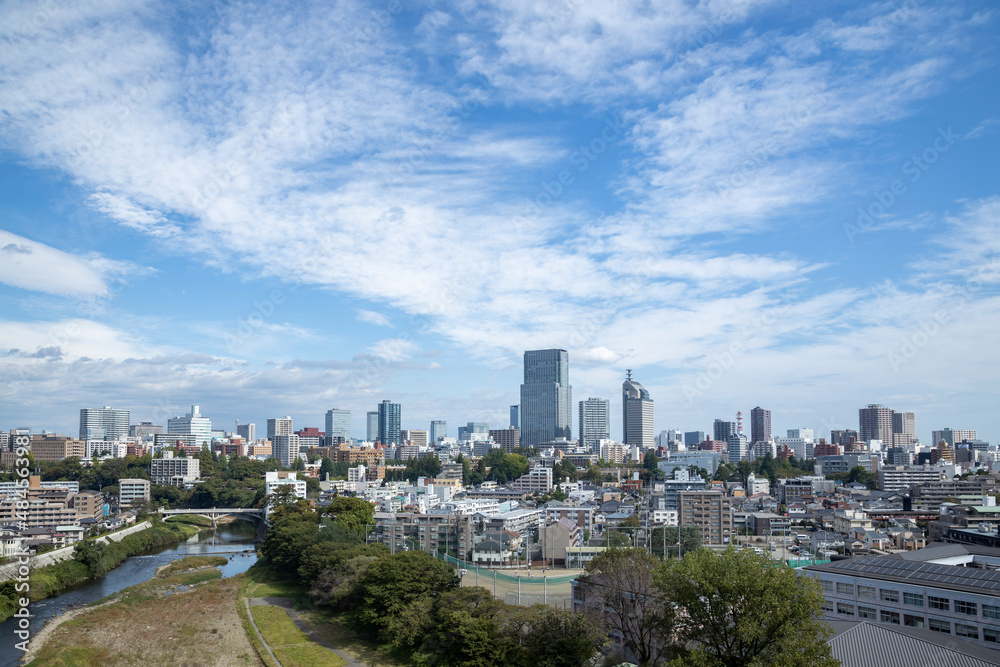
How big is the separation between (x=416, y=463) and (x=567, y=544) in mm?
38857

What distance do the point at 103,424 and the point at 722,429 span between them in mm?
98629

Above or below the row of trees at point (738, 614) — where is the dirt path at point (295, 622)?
below

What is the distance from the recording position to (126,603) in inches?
813

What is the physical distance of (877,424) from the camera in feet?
324

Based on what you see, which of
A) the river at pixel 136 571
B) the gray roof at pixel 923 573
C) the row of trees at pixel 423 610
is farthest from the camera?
the river at pixel 136 571

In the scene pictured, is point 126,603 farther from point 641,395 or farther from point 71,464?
point 641,395

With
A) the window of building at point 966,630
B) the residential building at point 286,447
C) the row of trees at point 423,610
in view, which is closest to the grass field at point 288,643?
the row of trees at point 423,610

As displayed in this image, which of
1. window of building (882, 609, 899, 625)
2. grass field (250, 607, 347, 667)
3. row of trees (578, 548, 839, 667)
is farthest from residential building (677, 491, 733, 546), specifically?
row of trees (578, 548, 839, 667)

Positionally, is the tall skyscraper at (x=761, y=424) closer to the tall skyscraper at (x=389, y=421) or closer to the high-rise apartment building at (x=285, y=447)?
the tall skyscraper at (x=389, y=421)

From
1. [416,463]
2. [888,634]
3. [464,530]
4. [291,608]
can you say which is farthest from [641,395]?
[888,634]

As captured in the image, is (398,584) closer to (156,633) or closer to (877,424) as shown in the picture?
(156,633)

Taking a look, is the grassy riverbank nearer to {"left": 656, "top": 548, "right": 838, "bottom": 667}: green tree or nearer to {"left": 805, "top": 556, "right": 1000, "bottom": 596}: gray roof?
{"left": 656, "top": 548, "right": 838, "bottom": 667}: green tree

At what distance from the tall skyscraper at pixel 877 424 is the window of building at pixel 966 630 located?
9597cm

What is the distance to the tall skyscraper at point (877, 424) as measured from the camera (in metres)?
98.5
